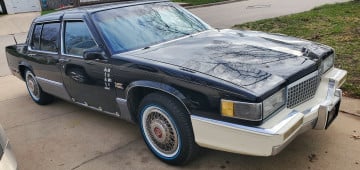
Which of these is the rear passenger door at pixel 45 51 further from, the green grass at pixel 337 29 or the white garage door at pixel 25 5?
the white garage door at pixel 25 5

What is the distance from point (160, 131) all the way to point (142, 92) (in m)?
0.45

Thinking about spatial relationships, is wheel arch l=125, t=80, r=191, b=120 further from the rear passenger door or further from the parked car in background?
the rear passenger door

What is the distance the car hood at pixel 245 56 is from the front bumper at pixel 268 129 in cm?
28

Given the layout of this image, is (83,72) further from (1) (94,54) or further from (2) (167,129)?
(2) (167,129)

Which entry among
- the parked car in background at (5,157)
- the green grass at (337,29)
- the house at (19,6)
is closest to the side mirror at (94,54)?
the parked car in background at (5,157)

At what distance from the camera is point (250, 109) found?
2.73m


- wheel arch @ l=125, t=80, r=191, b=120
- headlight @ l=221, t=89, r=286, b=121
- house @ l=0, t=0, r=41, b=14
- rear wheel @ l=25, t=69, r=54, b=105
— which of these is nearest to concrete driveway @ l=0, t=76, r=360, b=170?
rear wheel @ l=25, t=69, r=54, b=105

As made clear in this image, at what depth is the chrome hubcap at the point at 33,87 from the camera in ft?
18.3

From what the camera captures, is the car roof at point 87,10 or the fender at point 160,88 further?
the car roof at point 87,10

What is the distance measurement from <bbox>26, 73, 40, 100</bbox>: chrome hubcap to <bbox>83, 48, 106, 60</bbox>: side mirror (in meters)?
2.04

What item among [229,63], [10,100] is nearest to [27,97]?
[10,100]

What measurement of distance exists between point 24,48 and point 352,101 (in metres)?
4.84

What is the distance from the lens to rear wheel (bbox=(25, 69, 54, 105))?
18.1 feet

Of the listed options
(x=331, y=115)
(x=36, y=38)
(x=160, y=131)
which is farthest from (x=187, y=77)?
(x=36, y=38)
